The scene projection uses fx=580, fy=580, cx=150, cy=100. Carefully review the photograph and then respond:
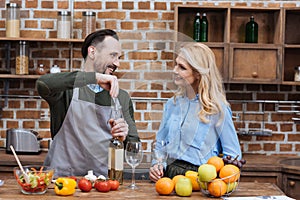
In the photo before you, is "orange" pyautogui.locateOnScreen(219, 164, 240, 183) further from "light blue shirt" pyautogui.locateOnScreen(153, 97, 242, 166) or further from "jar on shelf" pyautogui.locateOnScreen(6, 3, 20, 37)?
"jar on shelf" pyautogui.locateOnScreen(6, 3, 20, 37)

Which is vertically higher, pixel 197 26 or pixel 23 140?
pixel 197 26

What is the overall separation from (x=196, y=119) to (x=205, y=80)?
212 millimetres

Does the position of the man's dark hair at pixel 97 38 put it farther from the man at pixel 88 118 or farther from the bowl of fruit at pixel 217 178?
the bowl of fruit at pixel 217 178

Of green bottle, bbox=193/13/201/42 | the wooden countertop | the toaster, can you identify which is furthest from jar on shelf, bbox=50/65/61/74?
the wooden countertop

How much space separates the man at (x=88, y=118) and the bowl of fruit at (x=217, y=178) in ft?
1.85

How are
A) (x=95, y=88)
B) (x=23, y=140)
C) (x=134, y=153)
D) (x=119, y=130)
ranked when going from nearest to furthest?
1. (x=134, y=153)
2. (x=119, y=130)
3. (x=95, y=88)
4. (x=23, y=140)

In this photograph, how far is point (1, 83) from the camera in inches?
172

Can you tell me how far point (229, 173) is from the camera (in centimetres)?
248

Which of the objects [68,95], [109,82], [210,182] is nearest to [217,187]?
[210,182]

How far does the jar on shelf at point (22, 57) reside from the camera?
4.11 meters

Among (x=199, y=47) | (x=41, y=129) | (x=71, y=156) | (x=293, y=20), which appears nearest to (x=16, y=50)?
(x=41, y=129)

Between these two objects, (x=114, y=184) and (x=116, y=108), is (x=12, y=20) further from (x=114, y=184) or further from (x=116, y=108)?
(x=114, y=184)

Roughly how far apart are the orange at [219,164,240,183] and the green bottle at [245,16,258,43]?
1.90 metres

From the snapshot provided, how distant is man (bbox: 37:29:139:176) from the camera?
2.98 m
